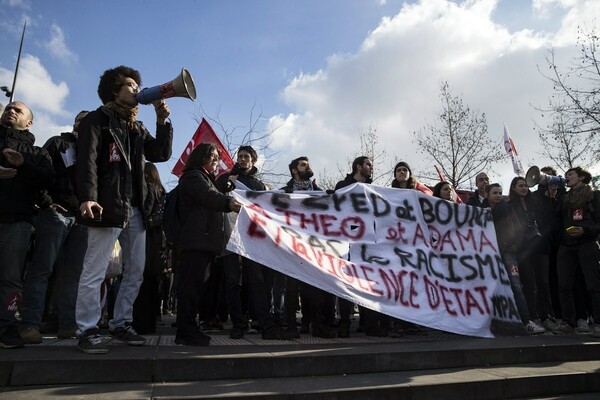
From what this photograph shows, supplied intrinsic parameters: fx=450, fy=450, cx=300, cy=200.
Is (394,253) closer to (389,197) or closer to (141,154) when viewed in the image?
(389,197)

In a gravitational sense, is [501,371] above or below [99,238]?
below

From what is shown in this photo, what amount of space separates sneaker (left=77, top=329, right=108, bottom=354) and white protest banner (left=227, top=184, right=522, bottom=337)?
1.44 meters

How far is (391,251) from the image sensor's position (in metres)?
5.38

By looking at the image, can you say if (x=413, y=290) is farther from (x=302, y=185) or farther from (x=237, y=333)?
(x=237, y=333)

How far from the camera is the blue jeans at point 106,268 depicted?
350cm

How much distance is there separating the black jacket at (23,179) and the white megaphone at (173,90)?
3.30 ft

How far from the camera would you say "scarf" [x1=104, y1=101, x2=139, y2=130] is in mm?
3957

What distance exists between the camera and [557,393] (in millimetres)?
3984

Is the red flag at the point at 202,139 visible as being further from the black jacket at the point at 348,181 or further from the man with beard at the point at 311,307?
the man with beard at the point at 311,307

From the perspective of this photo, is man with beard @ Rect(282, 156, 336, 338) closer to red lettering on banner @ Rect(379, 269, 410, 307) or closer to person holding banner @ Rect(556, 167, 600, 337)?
red lettering on banner @ Rect(379, 269, 410, 307)

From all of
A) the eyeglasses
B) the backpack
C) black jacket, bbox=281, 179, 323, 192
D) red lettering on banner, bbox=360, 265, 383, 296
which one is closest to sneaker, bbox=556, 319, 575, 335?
red lettering on banner, bbox=360, 265, 383, 296

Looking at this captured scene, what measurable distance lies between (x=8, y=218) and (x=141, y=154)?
3.82 ft

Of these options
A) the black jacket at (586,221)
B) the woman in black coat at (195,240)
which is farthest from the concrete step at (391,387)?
the black jacket at (586,221)

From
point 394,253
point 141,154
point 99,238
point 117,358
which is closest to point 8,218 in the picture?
point 99,238
